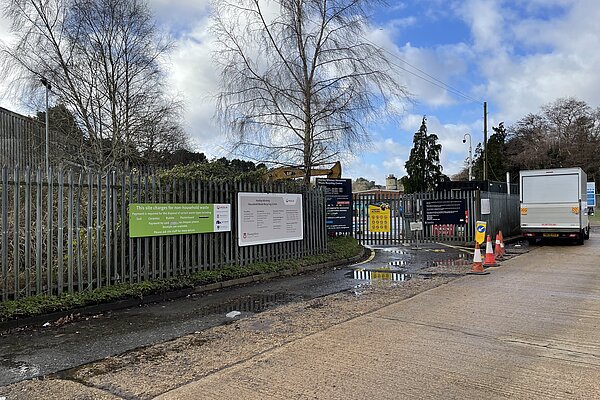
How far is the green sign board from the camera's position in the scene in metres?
8.47

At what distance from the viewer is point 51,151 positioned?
1888 centimetres

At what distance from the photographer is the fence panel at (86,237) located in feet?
23.0

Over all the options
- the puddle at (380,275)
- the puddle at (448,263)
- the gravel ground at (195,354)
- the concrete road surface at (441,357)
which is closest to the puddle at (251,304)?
the gravel ground at (195,354)

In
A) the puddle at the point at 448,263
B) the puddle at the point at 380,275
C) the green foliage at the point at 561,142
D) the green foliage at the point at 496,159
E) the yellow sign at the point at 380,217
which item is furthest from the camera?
the green foliage at the point at 496,159

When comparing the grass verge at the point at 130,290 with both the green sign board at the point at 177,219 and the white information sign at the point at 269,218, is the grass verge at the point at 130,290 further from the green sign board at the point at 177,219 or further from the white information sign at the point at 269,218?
the green sign board at the point at 177,219

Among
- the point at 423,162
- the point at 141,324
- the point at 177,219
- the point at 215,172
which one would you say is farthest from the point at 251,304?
the point at 423,162

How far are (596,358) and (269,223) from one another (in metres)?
7.60

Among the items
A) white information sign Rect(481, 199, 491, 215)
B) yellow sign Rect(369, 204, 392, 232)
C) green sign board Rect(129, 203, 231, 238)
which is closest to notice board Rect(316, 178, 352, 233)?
yellow sign Rect(369, 204, 392, 232)

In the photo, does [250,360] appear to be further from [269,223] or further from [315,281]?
[269,223]

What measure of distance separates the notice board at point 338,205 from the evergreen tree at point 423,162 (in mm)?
37860

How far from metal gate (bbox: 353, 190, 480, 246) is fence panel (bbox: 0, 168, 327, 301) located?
957 cm

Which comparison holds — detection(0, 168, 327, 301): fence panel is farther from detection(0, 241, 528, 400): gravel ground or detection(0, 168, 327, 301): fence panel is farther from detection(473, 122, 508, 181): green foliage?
detection(473, 122, 508, 181): green foliage

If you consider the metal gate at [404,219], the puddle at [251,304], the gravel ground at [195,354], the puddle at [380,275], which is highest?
the metal gate at [404,219]

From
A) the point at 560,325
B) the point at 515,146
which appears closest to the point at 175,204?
Result: the point at 560,325
